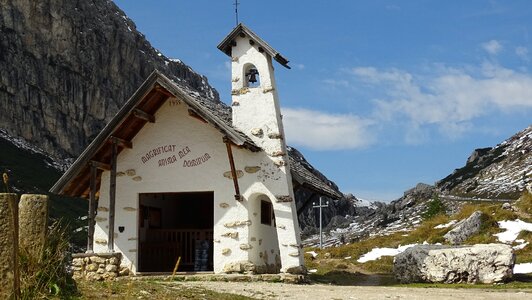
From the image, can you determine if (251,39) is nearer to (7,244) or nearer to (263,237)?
(263,237)

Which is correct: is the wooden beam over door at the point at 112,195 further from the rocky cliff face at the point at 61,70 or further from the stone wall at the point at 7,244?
the rocky cliff face at the point at 61,70

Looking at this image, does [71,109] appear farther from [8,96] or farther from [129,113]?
[129,113]

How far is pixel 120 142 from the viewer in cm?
2177

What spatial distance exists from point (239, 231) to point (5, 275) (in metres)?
13.2

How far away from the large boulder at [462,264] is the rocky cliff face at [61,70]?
134560 mm

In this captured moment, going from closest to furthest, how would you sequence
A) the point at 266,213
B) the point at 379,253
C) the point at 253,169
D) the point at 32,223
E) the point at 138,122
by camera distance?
1. the point at 32,223
2. the point at 253,169
3. the point at 138,122
4. the point at 266,213
5. the point at 379,253

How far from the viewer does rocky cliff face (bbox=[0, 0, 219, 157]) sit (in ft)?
480

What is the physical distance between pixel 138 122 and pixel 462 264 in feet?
35.0

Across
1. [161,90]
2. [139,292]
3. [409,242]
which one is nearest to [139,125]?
[161,90]

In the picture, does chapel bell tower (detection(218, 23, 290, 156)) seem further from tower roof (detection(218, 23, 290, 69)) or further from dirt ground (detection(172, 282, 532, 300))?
dirt ground (detection(172, 282, 532, 300))

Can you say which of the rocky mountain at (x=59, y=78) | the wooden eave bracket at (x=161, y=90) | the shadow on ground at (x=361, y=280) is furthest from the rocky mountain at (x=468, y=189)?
the wooden eave bracket at (x=161, y=90)

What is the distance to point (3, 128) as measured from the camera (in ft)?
465

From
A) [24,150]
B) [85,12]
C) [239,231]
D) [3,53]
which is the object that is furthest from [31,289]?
[85,12]

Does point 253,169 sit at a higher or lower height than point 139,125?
lower
